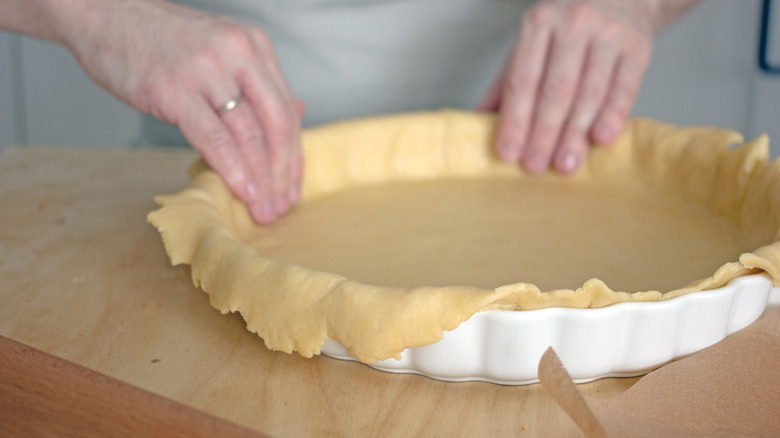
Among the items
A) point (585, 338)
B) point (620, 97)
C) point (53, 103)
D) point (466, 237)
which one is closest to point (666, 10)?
point (620, 97)

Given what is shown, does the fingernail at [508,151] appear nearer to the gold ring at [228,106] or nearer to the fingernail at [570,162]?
the fingernail at [570,162]

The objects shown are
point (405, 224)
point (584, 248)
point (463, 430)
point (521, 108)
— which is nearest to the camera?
point (463, 430)

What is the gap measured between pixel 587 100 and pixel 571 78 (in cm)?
5

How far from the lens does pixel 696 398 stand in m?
0.61

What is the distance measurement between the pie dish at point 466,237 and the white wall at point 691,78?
1.54 m

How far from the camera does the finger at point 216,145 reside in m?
0.93

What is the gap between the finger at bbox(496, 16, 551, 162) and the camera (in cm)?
115

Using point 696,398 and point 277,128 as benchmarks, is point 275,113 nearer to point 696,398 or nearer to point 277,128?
point 277,128

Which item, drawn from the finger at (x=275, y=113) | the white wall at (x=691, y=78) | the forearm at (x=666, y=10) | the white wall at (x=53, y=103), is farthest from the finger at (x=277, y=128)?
the white wall at (x=53, y=103)

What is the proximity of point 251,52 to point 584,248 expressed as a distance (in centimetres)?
55

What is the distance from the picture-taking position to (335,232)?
3.27 feet

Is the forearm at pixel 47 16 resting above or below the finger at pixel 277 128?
above

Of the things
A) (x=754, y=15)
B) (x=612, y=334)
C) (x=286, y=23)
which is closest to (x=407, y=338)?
(x=612, y=334)

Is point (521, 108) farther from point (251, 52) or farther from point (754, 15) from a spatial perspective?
point (754, 15)
